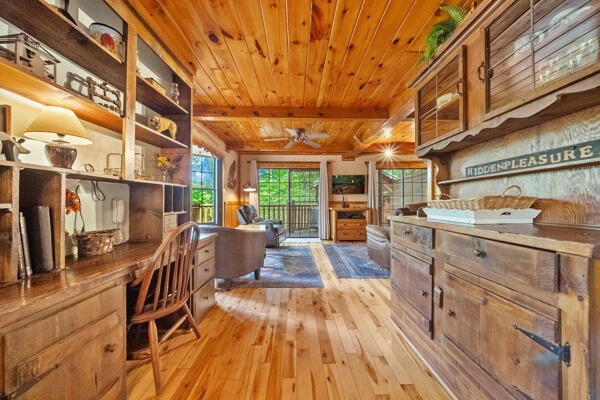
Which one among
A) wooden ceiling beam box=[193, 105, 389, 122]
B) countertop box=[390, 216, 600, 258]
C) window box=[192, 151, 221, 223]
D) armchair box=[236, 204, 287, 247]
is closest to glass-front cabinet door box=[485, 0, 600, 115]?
countertop box=[390, 216, 600, 258]

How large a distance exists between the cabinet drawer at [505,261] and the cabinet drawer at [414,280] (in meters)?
0.28

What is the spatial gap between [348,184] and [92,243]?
251 inches

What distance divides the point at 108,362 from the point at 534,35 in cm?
247

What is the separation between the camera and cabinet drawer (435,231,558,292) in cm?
84

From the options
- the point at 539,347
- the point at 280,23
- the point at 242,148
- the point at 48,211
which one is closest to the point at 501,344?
the point at 539,347

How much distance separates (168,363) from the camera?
166cm

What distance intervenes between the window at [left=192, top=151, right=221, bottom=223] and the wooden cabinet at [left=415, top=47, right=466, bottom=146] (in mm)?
4064

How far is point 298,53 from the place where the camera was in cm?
235

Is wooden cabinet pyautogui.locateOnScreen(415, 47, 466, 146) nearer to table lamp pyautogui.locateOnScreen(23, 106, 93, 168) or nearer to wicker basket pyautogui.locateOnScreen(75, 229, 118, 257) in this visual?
table lamp pyautogui.locateOnScreen(23, 106, 93, 168)

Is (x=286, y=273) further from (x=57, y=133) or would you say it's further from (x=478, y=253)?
(x=57, y=133)

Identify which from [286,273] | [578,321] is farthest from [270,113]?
[578,321]

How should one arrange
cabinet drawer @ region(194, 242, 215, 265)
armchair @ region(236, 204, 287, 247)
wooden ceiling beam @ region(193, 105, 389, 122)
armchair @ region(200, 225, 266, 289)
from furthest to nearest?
armchair @ region(236, 204, 287, 247) < wooden ceiling beam @ region(193, 105, 389, 122) < armchair @ region(200, 225, 266, 289) < cabinet drawer @ region(194, 242, 215, 265)

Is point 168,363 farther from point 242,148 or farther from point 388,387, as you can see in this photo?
point 242,148

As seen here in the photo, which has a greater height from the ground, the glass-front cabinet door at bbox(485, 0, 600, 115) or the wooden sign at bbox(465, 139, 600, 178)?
the glass-front cabinet door at bbox(485, 0, 600, 115)
